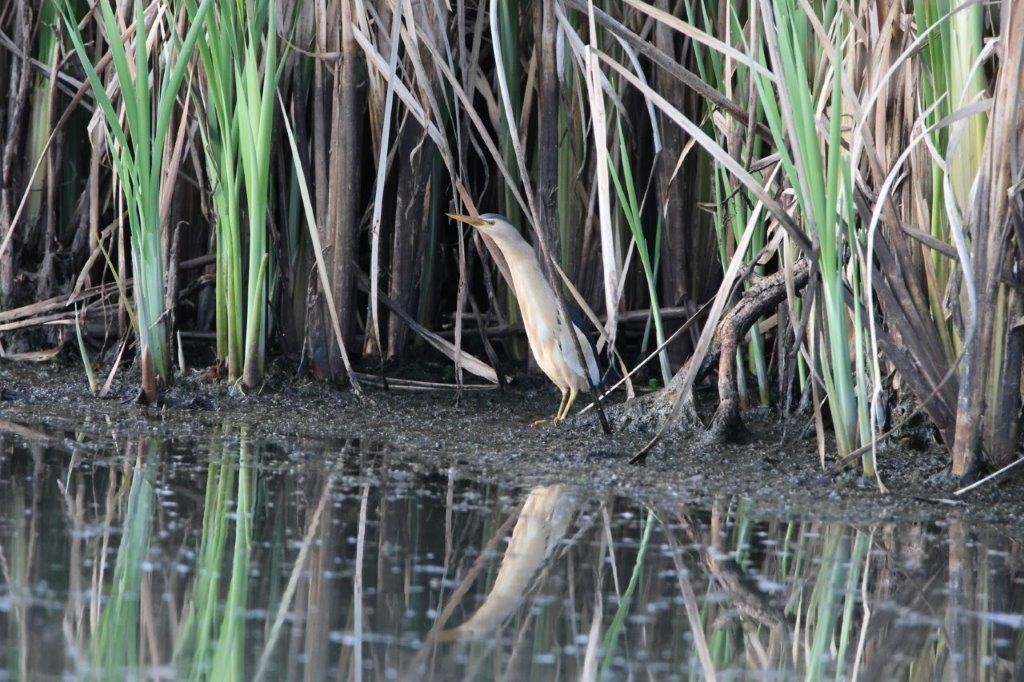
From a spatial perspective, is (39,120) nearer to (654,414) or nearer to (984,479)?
(654,414)

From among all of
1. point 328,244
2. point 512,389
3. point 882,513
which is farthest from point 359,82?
point 882,513

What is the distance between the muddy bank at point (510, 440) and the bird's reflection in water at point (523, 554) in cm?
20

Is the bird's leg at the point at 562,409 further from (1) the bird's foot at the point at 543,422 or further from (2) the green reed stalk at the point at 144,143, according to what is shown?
(2) the green reed stalk at the point at 144,143

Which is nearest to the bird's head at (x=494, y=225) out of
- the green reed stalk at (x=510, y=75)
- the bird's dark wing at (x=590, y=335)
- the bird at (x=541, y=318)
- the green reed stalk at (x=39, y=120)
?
the bird at (x=541, y=318)

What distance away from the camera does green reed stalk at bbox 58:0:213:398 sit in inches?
155

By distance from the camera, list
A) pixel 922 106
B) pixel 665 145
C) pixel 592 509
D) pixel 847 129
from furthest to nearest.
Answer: pixel 665 145 → pixel 847 129 → pixel 922 106 → pixel 592 509

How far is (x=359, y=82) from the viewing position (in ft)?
15.4

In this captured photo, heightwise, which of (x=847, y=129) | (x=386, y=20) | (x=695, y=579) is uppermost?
(x=386, y=20)

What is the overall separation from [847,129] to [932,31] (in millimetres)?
579

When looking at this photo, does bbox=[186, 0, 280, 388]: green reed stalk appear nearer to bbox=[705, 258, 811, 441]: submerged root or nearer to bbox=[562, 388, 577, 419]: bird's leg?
bbox=[562, 388, 577, 419]: bird's leg

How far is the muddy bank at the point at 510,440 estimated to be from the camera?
3.47m

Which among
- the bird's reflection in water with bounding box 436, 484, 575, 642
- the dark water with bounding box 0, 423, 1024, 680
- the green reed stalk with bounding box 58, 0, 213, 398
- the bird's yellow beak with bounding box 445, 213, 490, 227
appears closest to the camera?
the dark water with bounding box 0, 423, 1024, 680

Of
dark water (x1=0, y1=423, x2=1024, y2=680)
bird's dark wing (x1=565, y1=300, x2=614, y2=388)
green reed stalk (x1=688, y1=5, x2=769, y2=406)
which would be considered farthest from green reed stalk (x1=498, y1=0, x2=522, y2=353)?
dark water (x1=0, y1=423, x2=1024, y2=680)

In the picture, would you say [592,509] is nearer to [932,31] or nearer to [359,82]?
[932,31]
